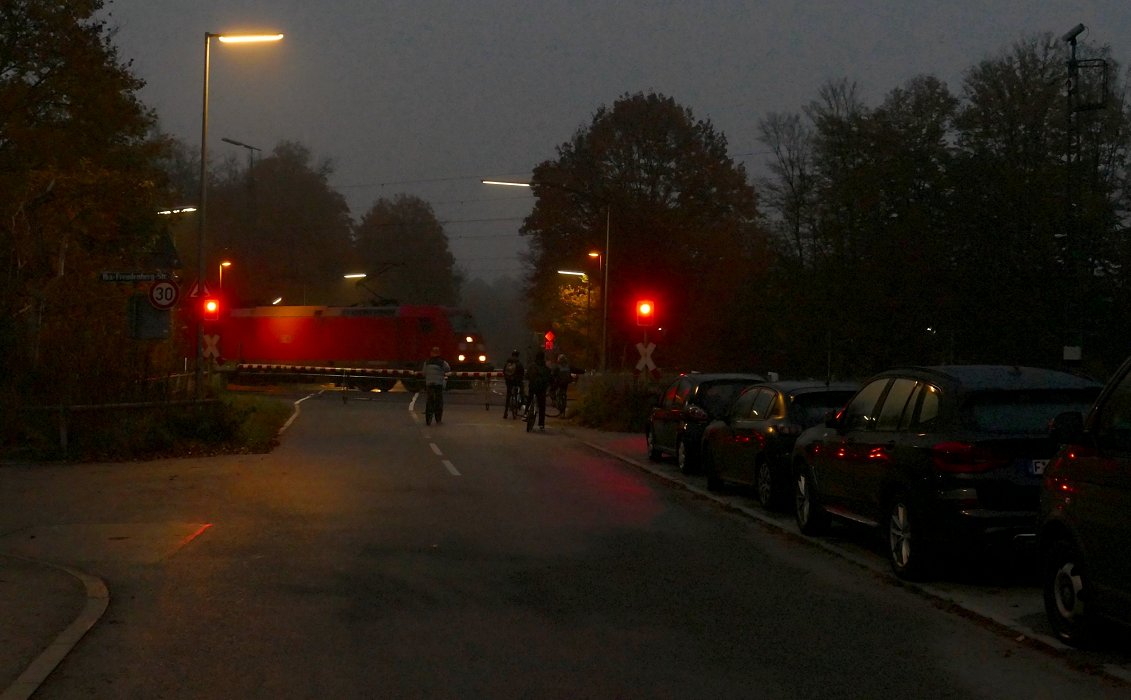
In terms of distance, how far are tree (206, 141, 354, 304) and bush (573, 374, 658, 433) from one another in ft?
193

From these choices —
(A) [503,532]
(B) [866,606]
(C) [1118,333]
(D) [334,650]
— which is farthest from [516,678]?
(C) [1118,333]

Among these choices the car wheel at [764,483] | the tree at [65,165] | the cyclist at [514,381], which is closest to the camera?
the car wheel at [764,483]

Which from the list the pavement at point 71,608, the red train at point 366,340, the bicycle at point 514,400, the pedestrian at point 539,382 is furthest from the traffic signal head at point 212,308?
the red train at point 366,340

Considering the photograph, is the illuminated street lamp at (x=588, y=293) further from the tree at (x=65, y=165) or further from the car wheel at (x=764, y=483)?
the car wheel at (x=764, y=483)

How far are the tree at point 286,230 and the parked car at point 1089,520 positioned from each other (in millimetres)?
83690

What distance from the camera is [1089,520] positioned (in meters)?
7.42

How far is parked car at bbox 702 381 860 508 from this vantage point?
47.8 ft

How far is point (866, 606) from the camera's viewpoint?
30.2 ft

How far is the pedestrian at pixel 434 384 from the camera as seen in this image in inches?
1249

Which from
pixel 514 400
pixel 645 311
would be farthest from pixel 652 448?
pixel 514 400

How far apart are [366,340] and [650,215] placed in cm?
1337

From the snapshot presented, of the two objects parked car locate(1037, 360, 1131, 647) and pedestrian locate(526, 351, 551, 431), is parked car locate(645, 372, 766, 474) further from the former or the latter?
parked car locate(1037, 360, 1131, 647)

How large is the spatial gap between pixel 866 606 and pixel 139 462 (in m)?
14.3

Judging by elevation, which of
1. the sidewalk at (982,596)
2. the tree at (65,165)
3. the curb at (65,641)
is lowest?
the curb at (65,641)
